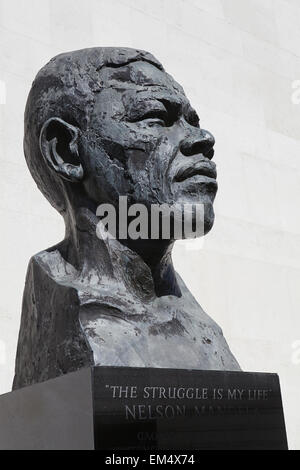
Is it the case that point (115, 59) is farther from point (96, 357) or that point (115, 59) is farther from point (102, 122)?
point (96, 357)

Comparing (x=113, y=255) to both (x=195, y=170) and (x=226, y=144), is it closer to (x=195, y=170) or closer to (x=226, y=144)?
(x=195, y=170)

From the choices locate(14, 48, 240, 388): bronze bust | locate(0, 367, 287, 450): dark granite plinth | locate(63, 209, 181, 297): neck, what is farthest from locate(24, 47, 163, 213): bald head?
locate(0, 367, 287, 450): dark granite plinth

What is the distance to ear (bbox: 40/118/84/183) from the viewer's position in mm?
3488

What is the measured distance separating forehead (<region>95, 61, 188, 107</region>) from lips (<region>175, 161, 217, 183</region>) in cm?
35

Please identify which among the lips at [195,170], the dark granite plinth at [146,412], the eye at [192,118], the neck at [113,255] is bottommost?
the dark granite plinth at [146,412]

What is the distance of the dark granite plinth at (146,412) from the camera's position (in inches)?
113

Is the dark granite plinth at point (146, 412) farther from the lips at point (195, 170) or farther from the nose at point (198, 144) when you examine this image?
the nose at point (198, 144)

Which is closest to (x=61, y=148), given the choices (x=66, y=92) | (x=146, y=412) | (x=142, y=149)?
(x=66, y=92)

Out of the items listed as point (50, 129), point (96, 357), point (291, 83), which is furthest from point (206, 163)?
point (291, 83)

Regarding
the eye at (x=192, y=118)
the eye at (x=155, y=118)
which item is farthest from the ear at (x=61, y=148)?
the eye at (x=192, y=118)

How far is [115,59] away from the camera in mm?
3576

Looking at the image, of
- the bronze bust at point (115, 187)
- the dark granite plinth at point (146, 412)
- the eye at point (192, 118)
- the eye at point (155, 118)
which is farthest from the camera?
the eye at point (192, 118)

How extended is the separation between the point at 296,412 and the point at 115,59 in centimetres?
472

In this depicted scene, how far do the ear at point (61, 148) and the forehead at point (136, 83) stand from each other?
0.27 metres
